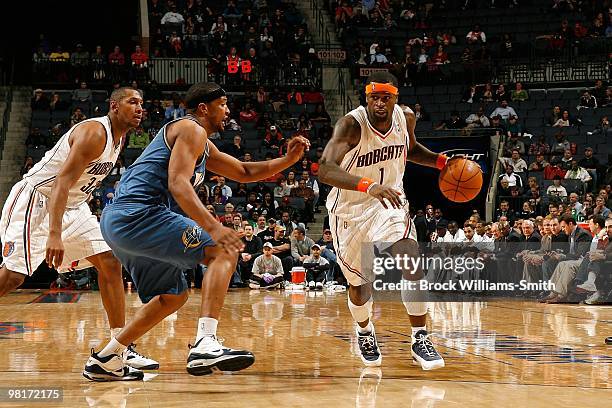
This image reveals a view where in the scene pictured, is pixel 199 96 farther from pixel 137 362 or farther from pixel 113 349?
pixel 137 362

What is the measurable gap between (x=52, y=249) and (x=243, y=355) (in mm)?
1215

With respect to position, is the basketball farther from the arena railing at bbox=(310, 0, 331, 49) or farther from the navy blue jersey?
the arena railing at bbox=(310, 0, 331, 49)

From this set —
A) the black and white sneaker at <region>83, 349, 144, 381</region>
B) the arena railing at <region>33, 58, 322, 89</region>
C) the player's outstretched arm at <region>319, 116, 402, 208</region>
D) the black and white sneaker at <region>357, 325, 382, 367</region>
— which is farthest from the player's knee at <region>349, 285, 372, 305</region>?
the arena railing at <region>33, 58, 322, 89</region>

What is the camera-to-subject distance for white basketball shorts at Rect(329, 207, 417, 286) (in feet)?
17.3

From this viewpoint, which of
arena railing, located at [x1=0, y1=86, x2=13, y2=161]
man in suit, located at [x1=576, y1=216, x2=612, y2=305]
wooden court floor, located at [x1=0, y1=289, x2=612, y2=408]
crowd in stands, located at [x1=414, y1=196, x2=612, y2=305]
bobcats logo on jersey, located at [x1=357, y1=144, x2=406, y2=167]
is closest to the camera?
wooden court floor, located at [x1=0, y1=289, x2=612, y2=408]

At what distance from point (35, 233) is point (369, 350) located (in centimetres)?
234

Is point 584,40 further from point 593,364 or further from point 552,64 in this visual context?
point 593,364

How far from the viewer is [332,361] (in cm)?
541

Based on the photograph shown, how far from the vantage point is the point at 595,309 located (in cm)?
1028

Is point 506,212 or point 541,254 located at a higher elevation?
point 506,212

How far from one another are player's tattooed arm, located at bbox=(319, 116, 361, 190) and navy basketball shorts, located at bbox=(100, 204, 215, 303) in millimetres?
963

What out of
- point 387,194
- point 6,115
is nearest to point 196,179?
point 387,194

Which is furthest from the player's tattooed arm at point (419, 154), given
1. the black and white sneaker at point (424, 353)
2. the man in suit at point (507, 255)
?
the man in suit at point (507, 255)

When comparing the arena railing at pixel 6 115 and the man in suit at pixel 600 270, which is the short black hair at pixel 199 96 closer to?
the man in suit at pixel 600 270
